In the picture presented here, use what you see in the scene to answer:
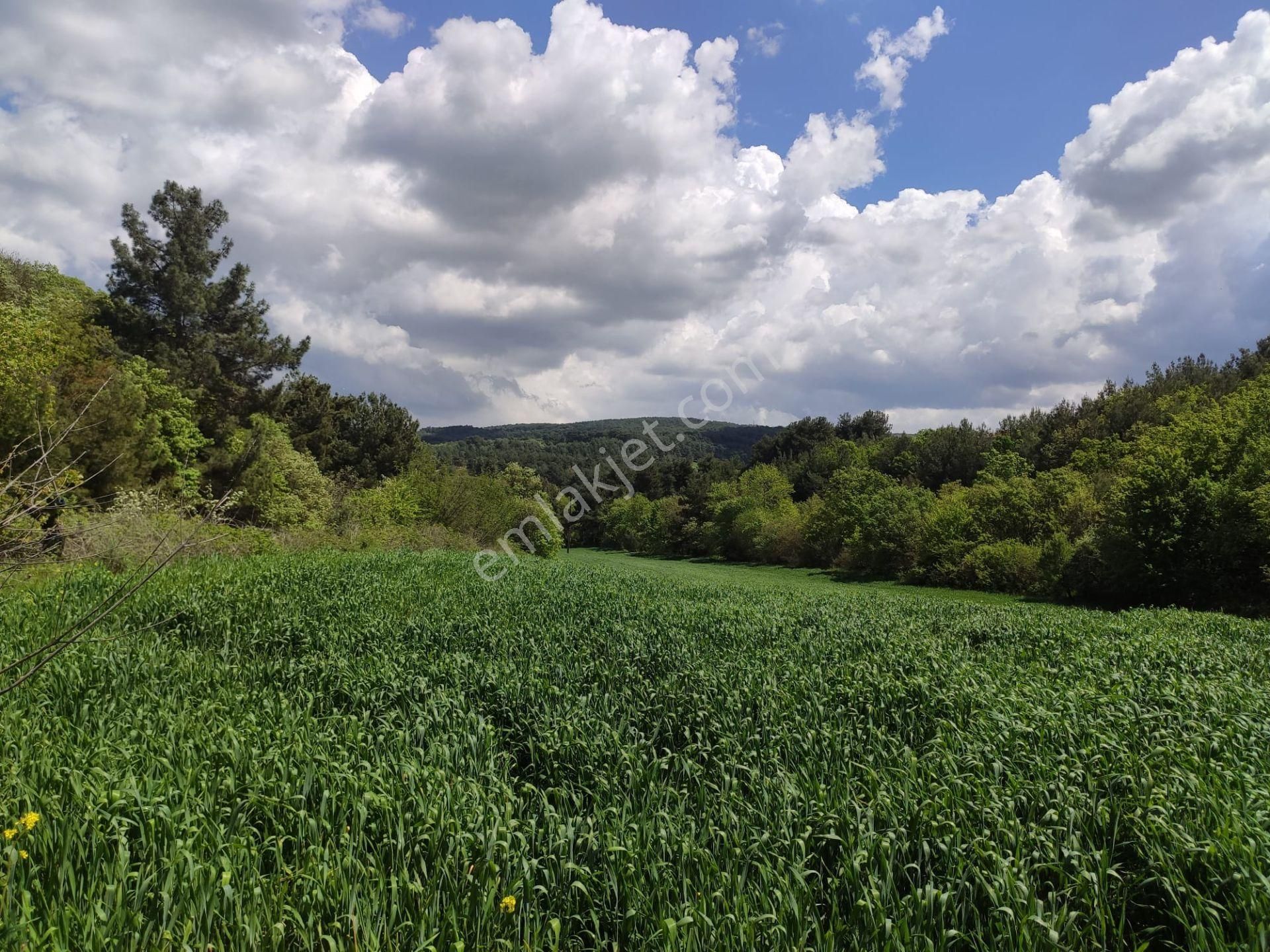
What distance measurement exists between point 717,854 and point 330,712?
4233 mm

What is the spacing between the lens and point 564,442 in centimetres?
15425

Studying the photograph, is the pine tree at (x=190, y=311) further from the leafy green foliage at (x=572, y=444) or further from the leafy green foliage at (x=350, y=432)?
the leafy green foliage at (x=572, y=444)

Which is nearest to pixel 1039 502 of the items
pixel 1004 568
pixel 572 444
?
pixel 1004 568

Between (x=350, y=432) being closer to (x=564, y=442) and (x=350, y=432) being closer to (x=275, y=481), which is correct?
(x=275, y=481)

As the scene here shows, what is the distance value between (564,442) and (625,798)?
151062 mm

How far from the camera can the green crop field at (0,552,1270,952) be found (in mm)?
3113

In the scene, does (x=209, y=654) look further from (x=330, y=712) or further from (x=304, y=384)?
(x=304, y=384)

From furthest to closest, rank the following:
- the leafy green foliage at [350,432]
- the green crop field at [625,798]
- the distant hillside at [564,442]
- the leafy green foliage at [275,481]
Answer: the distant hillside at [564,442], the leafy green foliage at [350,432], the leafy green foliage at [275,481], the green crop field at [625,798]

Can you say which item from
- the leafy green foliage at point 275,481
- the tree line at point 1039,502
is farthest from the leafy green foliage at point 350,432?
the tree line at point 1039,502

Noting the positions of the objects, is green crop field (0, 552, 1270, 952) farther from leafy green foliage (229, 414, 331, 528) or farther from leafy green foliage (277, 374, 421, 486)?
leafy green foliage (277, 374, 421, 486)

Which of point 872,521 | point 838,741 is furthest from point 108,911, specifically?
point 872,521

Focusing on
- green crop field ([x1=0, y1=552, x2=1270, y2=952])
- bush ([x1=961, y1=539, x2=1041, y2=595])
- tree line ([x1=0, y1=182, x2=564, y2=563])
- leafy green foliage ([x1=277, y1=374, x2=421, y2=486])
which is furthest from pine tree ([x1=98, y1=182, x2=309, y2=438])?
bush ([x1=961, y1=539, x2=1041, y2=595])

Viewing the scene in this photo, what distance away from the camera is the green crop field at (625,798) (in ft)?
10.2

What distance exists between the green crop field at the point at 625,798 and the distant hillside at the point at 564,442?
81.2 metres
